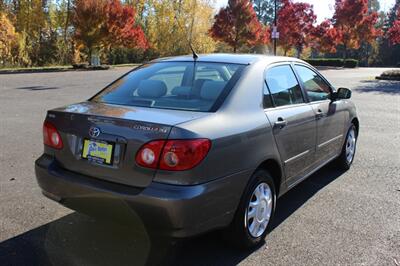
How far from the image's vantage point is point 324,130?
4926 mm

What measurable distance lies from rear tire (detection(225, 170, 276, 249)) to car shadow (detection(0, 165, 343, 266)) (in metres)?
0.14

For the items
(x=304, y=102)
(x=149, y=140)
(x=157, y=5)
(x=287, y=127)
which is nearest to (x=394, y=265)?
(x=287, y=127)

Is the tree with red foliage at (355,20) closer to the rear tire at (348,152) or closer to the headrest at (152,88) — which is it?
the rear tire at (348,152)

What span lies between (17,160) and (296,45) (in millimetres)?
44188

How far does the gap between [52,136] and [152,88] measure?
0.96 meters

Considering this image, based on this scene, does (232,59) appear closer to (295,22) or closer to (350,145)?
(350,145)

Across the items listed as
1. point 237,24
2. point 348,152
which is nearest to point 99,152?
point 348,152

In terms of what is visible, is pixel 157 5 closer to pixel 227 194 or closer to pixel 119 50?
pixel 119 50

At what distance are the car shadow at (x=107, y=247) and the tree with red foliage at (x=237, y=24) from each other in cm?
3947

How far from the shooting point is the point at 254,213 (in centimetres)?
367

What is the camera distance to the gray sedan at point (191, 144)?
3.02m

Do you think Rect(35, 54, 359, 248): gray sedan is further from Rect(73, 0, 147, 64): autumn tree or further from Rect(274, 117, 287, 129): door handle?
Rect(73, 0, 147, 64): autumn tree

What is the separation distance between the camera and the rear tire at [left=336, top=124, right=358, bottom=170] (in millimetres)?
5879

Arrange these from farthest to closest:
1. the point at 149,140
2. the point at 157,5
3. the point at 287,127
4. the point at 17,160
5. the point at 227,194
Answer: the point at 157,5 → the point at 17,160 → the point at 287,127 → the point at 227,194 → the point at 149,140
